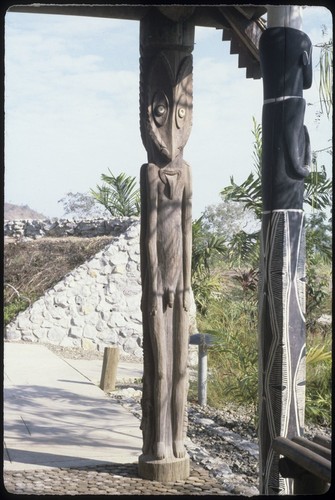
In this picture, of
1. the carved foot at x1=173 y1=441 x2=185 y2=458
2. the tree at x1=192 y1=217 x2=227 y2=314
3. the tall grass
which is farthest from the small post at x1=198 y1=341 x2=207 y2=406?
the tree at x1=192 y1=217 x2=227 y2=314

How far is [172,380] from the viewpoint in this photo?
181 inches

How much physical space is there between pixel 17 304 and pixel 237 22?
768 cm

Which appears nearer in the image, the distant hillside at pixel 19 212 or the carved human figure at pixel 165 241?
the carved human figure at pixel 165 241

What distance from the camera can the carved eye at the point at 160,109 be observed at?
14.7ft

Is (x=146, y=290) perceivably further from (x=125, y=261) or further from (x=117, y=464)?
(x=125, y=261)

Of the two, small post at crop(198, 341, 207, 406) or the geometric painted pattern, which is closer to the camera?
the geometric painted pattern

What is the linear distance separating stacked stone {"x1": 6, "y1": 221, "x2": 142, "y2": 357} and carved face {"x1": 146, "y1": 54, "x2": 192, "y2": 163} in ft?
22.0

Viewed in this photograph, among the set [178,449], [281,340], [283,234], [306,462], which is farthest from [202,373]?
[306,462]

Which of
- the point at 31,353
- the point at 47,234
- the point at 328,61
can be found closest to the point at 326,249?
the point at 328,61

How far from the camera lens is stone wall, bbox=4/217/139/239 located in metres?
13.3

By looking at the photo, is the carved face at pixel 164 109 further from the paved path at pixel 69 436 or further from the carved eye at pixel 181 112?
the paved path at pixel 69 436

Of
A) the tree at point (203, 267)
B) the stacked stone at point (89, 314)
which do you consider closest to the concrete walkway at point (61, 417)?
the stacked stone at point (89, 314)

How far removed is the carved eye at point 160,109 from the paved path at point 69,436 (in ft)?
7.27

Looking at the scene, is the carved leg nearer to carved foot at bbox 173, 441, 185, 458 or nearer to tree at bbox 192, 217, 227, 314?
carved foot at bbox 173, 441, 185, 458
